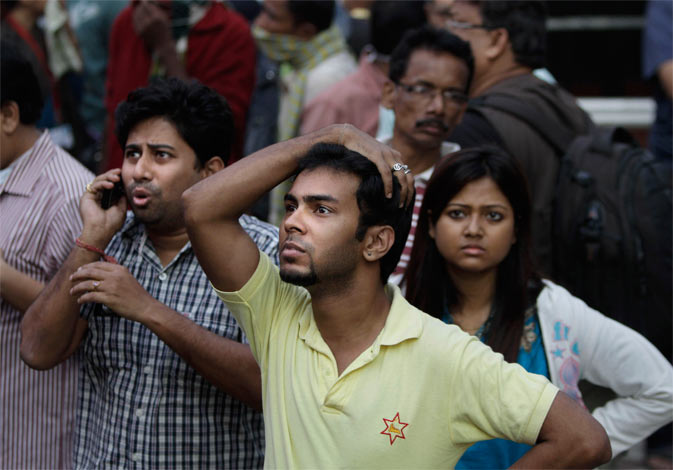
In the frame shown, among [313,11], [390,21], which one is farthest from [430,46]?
[313,11]

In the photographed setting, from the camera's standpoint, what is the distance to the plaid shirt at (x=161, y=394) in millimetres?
2947

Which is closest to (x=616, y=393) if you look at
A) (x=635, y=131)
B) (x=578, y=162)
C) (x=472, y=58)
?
(x=578, y=162)

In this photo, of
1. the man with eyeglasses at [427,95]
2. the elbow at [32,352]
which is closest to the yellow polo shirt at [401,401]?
the elbow at [32,352]

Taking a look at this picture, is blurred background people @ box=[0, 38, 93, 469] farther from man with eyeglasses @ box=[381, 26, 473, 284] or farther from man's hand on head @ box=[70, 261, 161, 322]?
man with eyeglasses @ box=[381, 26, 473, 284]

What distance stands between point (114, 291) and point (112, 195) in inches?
18.6

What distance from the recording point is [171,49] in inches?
195

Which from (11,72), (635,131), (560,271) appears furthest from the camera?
(635,131)

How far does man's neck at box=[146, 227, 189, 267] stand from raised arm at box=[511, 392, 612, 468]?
146 cm

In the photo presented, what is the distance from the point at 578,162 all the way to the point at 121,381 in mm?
2196

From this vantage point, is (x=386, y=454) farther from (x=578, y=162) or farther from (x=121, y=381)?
(x=578, y=162)

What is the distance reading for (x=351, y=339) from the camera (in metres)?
2.57

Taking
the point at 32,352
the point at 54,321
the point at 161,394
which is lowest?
the point at 161,394

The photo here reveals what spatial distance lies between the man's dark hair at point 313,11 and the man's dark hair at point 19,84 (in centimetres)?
211

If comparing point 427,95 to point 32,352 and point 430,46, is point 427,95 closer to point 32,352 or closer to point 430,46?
point 430,46
